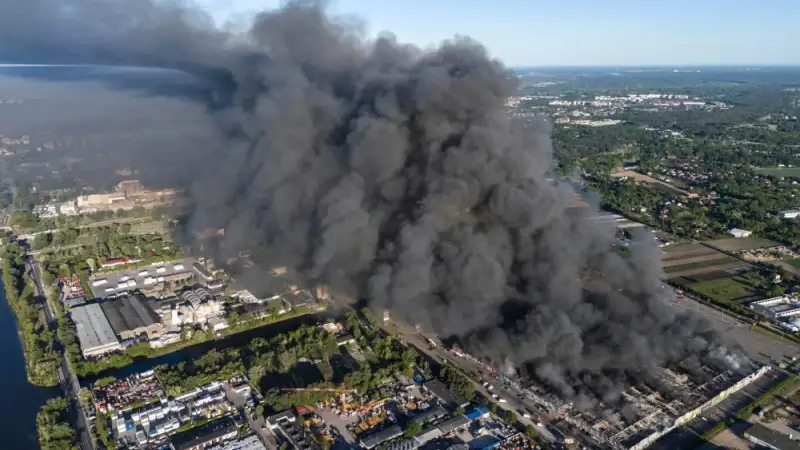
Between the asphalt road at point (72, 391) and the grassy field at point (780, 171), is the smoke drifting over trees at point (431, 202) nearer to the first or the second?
the asphalt road at point (72, 391)

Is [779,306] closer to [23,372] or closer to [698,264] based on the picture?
[698,264]

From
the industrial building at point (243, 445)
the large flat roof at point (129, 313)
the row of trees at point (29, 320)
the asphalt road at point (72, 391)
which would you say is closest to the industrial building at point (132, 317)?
the large flat roof at point (129, 313)

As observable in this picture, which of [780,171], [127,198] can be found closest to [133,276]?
[127,198]

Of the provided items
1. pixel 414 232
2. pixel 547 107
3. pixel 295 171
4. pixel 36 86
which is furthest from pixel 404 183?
pixel 547 107

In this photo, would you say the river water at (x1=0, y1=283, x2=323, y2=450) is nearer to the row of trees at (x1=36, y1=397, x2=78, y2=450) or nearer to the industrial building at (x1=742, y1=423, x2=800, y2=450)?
the row of trees at (x1=36, y1=397, x2=78, y2=450)

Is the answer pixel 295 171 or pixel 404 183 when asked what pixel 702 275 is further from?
pixel 295 171

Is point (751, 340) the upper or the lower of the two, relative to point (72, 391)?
lower
